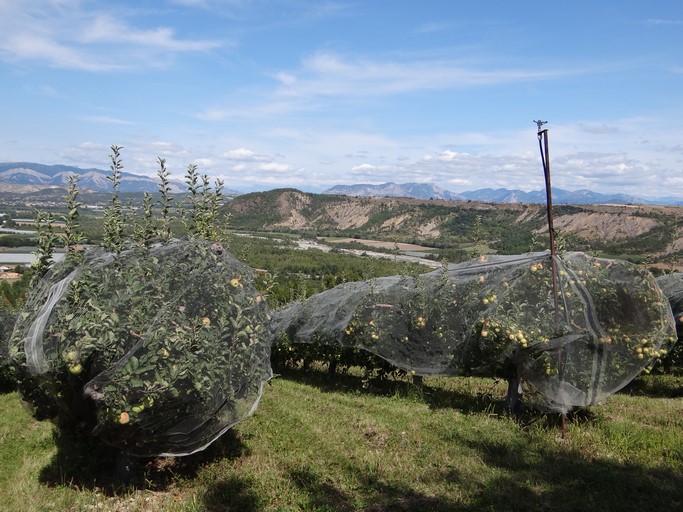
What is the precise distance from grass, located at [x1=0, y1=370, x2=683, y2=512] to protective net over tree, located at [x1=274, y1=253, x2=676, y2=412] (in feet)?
2.32

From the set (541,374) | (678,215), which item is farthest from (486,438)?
(678,215)

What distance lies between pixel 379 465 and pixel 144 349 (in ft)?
9.68

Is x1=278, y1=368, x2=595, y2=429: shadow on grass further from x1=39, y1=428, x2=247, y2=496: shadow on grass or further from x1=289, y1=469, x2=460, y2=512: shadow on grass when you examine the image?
x1=39, y1=428, x2=247, y2=496: shadow on grass

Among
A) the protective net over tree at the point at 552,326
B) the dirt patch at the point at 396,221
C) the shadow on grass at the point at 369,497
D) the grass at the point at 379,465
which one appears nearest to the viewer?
the shadow on grass at the point at 369,497

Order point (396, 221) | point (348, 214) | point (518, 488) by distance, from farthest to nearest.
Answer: point (348, 214) → point (396, 221) → point (518, 488)

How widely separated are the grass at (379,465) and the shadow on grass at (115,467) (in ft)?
0.05

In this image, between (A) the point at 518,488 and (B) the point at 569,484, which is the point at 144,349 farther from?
(B) the point at 569,484

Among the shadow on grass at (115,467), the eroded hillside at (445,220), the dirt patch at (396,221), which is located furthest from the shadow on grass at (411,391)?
the dirt patch at (396,221)

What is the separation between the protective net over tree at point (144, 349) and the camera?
13.5ft

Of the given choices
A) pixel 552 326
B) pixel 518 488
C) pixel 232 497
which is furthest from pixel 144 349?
pixel 552 326

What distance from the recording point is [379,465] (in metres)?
5.48

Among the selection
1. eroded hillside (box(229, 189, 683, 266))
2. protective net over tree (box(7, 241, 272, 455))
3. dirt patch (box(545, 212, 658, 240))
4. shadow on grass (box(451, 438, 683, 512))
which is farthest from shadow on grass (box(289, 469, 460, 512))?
dirt patch (box(545, 212, 658, 240))

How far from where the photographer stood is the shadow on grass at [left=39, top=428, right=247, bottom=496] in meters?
5.02

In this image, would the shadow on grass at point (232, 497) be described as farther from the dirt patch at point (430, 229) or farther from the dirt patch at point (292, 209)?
the dirt patch at point (292, 209)
